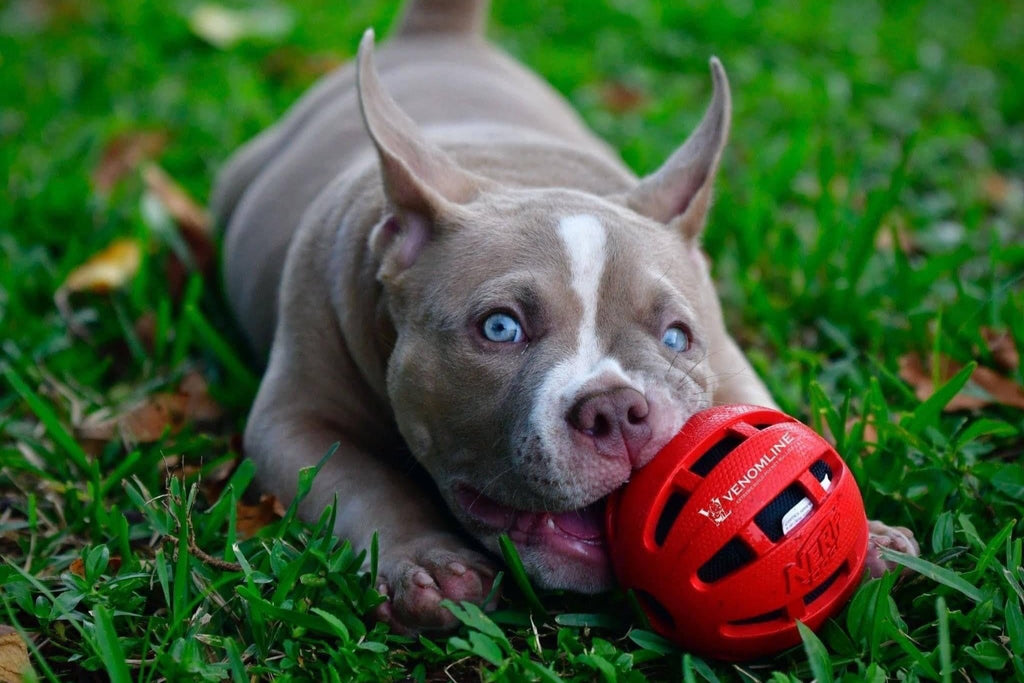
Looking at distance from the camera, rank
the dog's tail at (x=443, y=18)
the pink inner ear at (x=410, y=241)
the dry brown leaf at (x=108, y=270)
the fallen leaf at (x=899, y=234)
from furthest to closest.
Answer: the dog's tail at (x=443, y=18), the fallen leaf at (x=899, y=234), the dry brown leaf at (x=108, y=270), the pink inner ear at (x=410, y=241)

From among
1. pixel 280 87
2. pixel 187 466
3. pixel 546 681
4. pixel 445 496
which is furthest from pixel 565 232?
pixel 280 87

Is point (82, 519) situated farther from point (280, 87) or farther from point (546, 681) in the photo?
point (280, 87)

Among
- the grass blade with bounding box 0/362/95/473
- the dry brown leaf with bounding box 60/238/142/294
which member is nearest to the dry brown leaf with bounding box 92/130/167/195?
the dry brown leaf with bounding box 60/238/142/294

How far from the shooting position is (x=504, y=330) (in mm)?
2854

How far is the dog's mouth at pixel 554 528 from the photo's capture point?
2.77 metres

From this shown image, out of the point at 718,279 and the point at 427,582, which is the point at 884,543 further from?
the point at 718,279

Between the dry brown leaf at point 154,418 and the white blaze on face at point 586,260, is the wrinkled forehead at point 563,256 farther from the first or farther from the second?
the dry brown leaf at point 154,418

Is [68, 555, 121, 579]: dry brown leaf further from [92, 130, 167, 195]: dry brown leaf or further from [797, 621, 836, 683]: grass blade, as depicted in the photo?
[92, 130, 167, 195]: dry brown leaf

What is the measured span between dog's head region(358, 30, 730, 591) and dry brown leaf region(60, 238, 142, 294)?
5.42 ft

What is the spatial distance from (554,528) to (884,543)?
794mm

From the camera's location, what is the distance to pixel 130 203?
16.9ft

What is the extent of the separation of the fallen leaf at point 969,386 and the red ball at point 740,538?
0.99 m

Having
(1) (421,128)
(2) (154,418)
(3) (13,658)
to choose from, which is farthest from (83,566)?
(1) (421,128)

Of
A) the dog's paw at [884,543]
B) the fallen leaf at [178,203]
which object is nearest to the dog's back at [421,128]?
the fallen leaf at [178,203]
